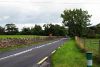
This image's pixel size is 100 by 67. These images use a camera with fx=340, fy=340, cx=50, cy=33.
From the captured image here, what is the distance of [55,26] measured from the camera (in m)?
169

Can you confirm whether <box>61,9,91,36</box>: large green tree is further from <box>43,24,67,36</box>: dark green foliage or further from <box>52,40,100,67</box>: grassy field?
<box>52,40,100,67</box>: grassy field

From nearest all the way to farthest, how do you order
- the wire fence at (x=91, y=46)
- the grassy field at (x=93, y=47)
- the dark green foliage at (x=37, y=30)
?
the grassy field at (x=93, y=47) → the wire fence at (x=91, y=46) → the dark green foliage at (x=37, y=30)

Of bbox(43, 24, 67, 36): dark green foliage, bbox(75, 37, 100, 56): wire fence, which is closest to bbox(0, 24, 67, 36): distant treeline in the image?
bbox(43, 24, 67, 36): dark green foliage

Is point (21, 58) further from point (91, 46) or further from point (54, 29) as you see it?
point (54, 29)

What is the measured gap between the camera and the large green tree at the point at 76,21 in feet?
464

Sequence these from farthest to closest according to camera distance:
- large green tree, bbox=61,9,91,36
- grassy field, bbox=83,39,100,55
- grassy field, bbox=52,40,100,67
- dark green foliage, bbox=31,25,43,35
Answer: dark green foliage, bbox=31,25,43,35, large green tree, bbox=61,9,91,36, grassy field, bbox=83,39,100,55, grassy field, bbox=52,40,100,67

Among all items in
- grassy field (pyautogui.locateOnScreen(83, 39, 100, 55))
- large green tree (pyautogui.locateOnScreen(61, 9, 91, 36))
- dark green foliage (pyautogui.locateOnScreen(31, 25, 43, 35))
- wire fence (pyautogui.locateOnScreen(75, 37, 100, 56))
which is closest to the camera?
grassy field (pyautogui.locateOnScreen(83, 39, 100, 55))

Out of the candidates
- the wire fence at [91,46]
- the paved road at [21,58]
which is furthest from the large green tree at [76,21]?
the paved road at [21,58]

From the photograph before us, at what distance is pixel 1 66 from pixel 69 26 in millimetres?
125040

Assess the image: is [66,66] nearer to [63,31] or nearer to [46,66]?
[46,66]

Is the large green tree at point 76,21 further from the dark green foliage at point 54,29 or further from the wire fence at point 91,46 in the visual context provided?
the wire fence at point 91,46

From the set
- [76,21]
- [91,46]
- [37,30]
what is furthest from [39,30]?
[91,46]

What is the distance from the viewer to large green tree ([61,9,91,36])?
14138cm

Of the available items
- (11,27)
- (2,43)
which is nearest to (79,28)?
(11,27)
